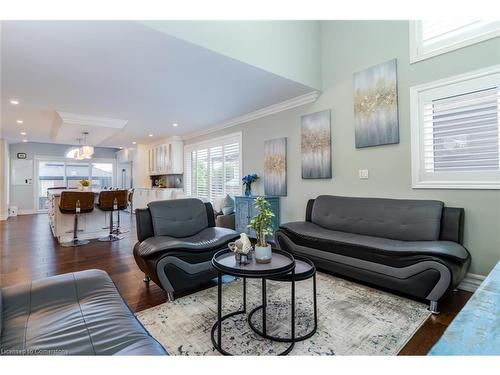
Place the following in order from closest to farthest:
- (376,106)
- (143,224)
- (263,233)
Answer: (263,233) → (143,224) → (376,106)

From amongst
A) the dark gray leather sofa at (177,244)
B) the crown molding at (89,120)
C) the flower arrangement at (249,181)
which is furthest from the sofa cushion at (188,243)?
the crown molding at (89,120)

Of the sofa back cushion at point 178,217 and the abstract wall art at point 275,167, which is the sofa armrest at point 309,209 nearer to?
the abstract wall art at point 275,167

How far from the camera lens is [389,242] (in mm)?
Result: 2672

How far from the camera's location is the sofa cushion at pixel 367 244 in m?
2.25

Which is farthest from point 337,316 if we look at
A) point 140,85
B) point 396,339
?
point 140,85

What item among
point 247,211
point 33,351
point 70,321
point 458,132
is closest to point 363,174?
point 458,132

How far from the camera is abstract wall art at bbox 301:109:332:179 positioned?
3.92 m

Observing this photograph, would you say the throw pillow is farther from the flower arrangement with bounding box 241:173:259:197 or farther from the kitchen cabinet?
the kitchen cabinet

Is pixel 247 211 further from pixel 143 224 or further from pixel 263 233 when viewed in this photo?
pixel 263 233

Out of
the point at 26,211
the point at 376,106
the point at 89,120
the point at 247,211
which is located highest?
the point at 89,120

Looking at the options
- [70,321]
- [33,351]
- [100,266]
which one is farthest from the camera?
[100,266]

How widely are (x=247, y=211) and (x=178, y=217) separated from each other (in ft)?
5.64

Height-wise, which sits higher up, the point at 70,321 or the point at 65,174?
the point at 65,174

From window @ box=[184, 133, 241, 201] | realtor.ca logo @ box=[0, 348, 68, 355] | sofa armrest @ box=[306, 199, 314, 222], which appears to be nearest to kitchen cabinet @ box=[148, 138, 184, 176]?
window @ box=[184, 133, 241, 201]
